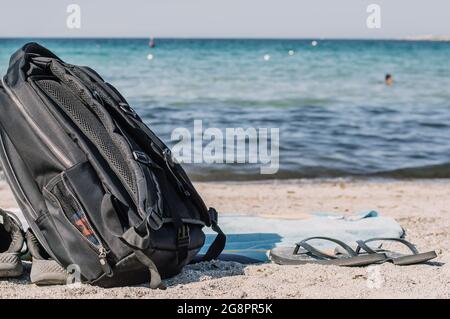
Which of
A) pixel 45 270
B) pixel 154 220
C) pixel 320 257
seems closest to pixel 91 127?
pixel 154 220

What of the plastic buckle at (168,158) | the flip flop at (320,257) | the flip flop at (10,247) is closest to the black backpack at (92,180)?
the plastic buckle at (168,158)

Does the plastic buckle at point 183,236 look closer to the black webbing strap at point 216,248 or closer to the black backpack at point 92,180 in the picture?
the black backpack at point 92,180

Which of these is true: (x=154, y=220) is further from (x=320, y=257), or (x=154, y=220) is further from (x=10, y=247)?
(x=320, y=257)

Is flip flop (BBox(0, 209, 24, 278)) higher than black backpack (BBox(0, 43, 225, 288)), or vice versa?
black backpack (BBox(0, 43, 225, 288))

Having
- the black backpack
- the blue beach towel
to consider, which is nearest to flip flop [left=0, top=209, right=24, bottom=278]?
the black backpack

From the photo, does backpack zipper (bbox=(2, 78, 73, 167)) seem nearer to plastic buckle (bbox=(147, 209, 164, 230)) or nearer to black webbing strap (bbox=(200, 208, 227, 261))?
plastic buckle (bbox=(147, 209, 164, 230))

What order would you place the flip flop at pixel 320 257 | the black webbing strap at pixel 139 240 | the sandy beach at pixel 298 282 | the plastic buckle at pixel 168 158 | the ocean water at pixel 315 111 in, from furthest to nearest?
the ocean water at pixel 315 111
the flip flop at pixel 320 257
the plastic buckle at pixel 168 158
the sandy beach at pixel 298 282
the black webbing strap at pixel 139 240

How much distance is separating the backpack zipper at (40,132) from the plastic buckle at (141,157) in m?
0.26

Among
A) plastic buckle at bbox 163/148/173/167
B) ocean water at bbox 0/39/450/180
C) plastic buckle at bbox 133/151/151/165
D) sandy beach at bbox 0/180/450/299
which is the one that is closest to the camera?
sandy beach at bbox 0/180/450/299

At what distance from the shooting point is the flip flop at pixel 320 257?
11.0 ft

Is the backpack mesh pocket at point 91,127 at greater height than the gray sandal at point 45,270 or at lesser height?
greater

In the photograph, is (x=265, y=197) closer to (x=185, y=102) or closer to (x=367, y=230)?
(x=367, y=230)

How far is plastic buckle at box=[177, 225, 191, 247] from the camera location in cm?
298

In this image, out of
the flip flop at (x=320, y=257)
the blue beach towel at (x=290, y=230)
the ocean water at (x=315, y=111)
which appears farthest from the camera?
the ocean water at (x=315, y=111)
